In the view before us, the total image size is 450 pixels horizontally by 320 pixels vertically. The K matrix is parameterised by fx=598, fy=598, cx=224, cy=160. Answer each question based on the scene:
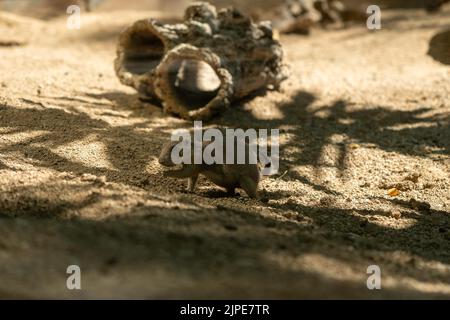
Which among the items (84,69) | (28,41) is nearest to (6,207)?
(84,69)

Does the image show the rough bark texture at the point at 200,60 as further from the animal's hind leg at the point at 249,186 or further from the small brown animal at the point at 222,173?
the animal's hind leg at the point at 249,186

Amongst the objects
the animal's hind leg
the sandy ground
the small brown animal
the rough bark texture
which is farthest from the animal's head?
the rough bark texture

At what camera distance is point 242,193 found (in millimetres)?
3816

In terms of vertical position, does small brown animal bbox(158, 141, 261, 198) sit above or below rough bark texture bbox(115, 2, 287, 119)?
below

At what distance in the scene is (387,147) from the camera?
4719mm

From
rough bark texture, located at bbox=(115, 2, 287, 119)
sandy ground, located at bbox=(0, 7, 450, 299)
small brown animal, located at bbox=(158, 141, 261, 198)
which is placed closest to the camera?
sandy ground, located at bbox=(0, 7, 450, 299)

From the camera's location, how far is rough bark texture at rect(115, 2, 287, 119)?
4961 mm

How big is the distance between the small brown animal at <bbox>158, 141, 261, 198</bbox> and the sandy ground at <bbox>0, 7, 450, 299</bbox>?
0.09 metres

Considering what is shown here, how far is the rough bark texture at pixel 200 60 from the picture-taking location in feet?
16.3

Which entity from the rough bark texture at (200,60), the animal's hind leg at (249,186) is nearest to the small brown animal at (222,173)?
the animal's hind leg at (249,186)

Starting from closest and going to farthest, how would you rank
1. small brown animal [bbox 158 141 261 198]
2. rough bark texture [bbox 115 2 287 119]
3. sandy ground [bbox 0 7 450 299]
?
sandy ground [bbox 0 7 450 299] → small brown animal [bbox 158 141 261 198] → rough bark texture [bbox 115 2 287 119]

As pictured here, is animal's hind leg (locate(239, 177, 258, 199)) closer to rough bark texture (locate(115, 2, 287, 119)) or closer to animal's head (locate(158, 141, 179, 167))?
animal's head (locate(158, 141, 179, 167))

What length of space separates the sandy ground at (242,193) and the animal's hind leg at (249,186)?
0.06 m
